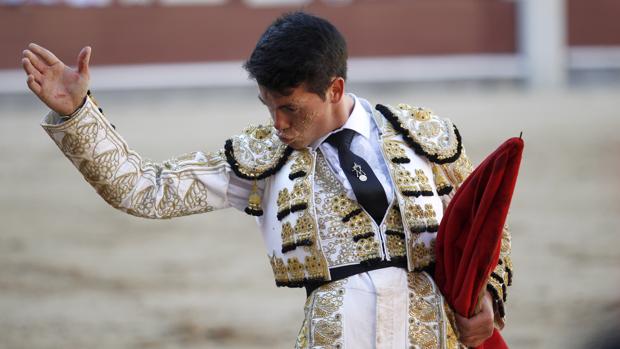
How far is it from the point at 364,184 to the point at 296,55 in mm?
305

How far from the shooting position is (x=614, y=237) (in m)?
7.43

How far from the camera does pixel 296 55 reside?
7.18 ft

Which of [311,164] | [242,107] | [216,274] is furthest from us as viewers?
[242,107]

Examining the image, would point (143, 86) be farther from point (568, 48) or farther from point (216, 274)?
Answer: point (216, 274)

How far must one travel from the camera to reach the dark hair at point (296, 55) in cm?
218

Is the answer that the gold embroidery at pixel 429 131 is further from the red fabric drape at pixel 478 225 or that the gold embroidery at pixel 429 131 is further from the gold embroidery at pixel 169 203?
the gold embroidery at pixel 169 203

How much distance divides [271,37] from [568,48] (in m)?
16.6

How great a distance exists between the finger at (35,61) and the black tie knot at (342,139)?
0.60 meters

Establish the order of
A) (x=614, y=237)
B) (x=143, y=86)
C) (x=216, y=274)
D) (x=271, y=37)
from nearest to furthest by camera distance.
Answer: (x=271, y=37)
(x=216, y=274)
(x=614, y=237)
(x=143, y=86)

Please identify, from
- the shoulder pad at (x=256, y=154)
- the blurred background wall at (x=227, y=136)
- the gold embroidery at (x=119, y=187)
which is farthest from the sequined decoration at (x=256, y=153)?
the blurred background wall at (x=227, y=136)

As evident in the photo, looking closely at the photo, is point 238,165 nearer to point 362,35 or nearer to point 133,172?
point 133,172

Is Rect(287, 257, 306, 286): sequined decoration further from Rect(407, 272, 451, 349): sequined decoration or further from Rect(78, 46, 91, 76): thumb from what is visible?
Rect(78, 46, 91, 76): thumb

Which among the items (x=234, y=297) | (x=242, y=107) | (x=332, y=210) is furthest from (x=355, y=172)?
(x=242, y=107)

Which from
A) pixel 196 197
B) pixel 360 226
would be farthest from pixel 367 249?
pixel 196 197
